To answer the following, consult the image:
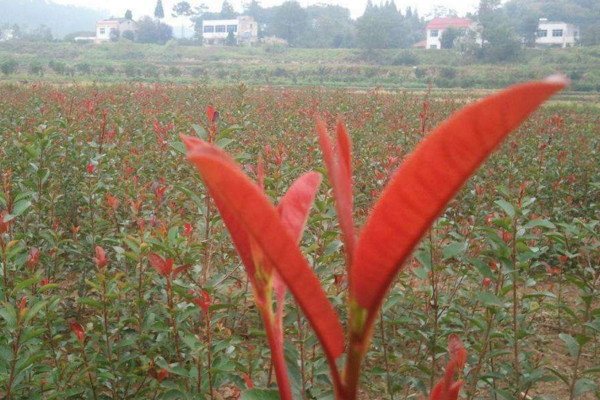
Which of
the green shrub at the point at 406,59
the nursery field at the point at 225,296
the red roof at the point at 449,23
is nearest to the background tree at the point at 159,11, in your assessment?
the red roof at the point at 449,23

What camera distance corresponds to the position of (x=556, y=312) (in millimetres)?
3691

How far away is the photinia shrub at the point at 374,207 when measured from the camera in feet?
0.99

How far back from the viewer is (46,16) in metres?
143

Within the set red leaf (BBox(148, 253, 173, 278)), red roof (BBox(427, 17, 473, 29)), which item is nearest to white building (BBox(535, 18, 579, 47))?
red roof (BBox(427, 17, 473, 29))

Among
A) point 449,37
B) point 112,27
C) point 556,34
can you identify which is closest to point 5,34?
point 112,27

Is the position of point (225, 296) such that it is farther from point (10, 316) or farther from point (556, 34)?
point (556, 34)

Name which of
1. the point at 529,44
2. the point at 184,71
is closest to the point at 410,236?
the point at 184,71

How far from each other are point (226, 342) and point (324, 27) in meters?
73.5

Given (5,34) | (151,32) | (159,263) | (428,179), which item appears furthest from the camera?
(5,34)

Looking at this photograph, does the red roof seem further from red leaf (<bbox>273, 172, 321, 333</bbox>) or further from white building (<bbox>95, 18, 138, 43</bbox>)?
red leaf (<bbox>273, 172, 321, 333</bbox>)

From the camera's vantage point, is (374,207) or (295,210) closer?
(374,207)

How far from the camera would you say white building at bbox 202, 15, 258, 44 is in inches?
2778

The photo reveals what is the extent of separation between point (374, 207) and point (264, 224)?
0.23 feet

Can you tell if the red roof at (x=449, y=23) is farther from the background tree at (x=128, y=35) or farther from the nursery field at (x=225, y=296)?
the nursery field at (x=225, y=296)
